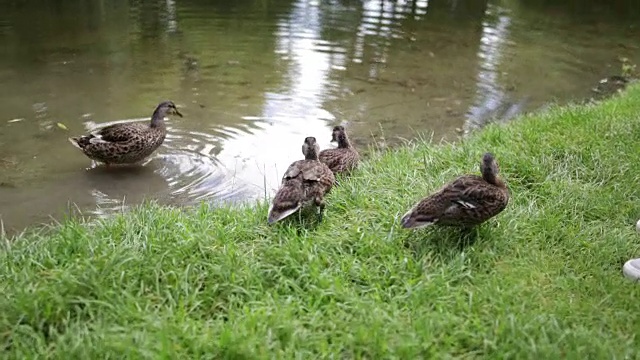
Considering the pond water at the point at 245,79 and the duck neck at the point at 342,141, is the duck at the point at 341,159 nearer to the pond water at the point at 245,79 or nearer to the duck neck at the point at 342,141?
the duck neck at the point at 342,141

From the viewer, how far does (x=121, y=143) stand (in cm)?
649

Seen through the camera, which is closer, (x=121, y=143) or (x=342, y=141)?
(x=342, y=141)

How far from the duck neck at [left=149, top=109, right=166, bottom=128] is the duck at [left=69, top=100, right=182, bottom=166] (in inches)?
3.1

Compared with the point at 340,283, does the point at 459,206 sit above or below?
above

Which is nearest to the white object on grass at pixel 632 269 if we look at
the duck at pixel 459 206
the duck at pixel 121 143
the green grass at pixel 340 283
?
the green grass at pixel 340 283

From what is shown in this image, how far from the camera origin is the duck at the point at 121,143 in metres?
A: 6.44

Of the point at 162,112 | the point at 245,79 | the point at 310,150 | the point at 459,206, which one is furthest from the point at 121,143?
the point at 459,206

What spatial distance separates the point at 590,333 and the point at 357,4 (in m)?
13.9

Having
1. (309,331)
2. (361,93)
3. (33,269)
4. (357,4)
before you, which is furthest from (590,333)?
(357,4)

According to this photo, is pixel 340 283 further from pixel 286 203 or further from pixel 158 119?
pixel 158 119

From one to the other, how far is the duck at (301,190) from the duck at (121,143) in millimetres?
2131

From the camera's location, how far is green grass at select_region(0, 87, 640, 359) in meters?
3.23

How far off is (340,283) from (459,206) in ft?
3.15

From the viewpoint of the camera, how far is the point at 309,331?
3.33 m
